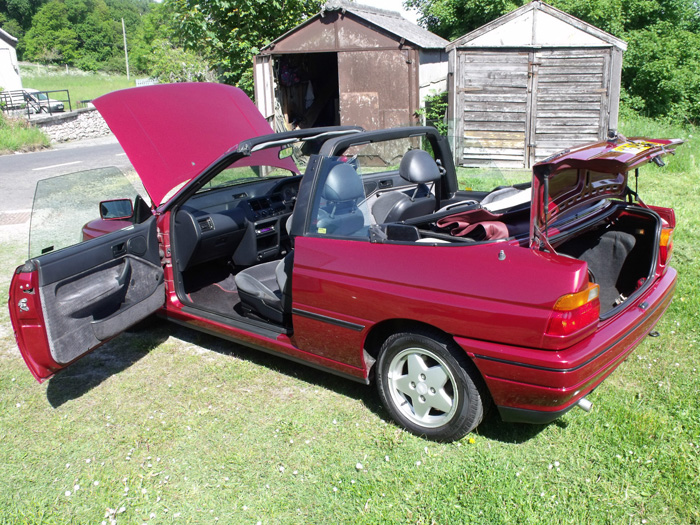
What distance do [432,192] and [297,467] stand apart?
232cm

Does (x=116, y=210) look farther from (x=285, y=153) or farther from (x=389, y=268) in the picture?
(x=389, y=268)

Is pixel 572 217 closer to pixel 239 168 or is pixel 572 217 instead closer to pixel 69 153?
pixel 239 168

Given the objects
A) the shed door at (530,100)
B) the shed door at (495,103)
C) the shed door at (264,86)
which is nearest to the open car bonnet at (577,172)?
the shed door at (530,100)

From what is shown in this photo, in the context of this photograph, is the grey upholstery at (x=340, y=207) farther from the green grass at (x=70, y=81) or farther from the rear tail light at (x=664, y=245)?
the green grass at (x=70, y=81)

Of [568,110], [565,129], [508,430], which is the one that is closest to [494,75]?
[568,110]

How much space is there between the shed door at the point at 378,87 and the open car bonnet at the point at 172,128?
957 centimetres

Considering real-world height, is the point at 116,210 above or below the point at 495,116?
below

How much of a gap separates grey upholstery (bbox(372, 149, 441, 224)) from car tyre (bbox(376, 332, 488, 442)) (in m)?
0.94

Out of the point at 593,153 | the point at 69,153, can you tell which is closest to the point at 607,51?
the point at 593,153

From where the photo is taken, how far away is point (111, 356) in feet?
15.5

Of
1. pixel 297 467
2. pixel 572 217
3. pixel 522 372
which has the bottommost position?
pixel 297 467

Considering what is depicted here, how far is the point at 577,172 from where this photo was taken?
3316mm

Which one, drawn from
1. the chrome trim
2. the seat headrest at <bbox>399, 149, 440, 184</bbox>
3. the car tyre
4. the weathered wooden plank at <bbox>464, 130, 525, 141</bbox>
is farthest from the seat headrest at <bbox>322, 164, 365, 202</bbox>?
the weathered wooden plank at <bbox>464, 130, 525, 141</bbox>

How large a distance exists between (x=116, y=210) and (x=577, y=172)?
3.28m
